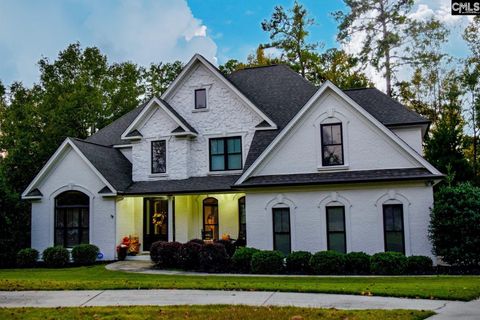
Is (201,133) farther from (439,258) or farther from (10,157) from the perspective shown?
(10,157)

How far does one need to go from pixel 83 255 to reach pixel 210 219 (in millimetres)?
6008

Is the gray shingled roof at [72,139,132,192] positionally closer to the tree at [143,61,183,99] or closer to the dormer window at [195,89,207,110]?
the dormer window at [195,89,207,110]

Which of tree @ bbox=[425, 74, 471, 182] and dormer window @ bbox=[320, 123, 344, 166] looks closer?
dormer window @ bbox=[320, 123, 344, 166]

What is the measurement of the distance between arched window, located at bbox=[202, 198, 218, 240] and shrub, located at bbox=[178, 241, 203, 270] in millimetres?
5620

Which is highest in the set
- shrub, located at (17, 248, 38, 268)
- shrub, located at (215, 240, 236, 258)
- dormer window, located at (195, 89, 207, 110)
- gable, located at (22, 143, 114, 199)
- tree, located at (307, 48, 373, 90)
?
tree, located at (307, 48, 373, 90)

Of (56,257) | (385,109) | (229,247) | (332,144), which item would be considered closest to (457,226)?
(332,144)

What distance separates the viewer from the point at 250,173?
19.4 m

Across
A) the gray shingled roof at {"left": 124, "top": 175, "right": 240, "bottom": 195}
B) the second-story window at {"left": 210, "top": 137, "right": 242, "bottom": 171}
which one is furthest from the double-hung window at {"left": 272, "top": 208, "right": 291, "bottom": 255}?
the second-story window at {"left": 210, "top": 137, "right": 242, "bottom": 171}

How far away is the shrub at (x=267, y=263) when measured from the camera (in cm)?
1634

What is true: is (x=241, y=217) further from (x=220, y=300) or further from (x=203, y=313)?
(x=203, y=313)

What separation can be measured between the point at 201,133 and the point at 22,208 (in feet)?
31.1

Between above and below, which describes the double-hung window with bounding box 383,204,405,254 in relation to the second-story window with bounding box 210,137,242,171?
below

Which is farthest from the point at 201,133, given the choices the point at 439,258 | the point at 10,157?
the point at 10,157

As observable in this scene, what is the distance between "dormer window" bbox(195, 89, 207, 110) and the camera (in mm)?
24500
